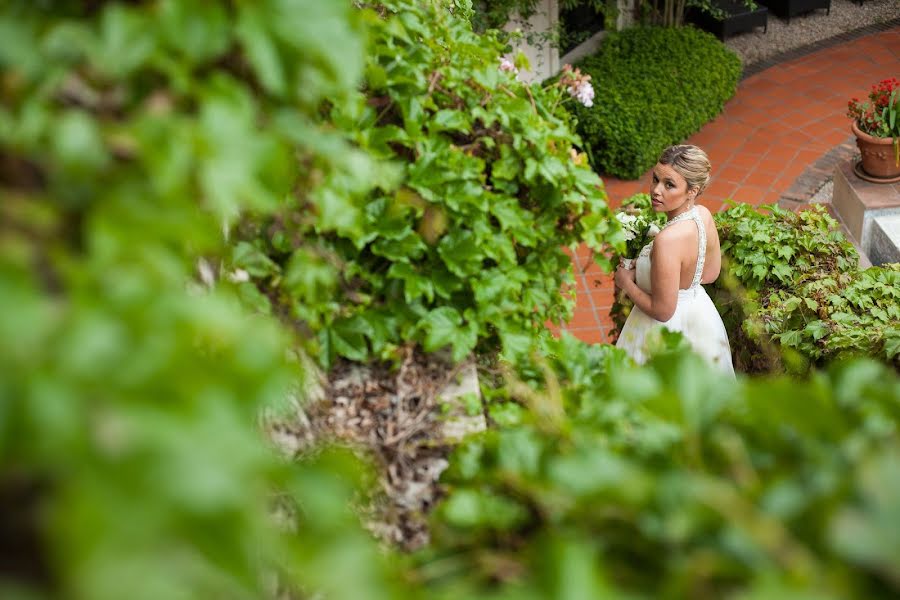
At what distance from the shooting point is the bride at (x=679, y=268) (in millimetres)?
3496

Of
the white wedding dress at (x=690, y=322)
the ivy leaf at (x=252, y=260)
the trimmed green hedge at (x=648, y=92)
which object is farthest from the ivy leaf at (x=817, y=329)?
the trimmed green hedge at (x=648, y=92)

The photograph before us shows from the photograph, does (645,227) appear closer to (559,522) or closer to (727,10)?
(559,522)

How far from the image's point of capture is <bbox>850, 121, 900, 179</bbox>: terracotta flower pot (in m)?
5.81

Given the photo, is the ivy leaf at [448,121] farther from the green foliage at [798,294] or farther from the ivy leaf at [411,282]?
the green foliage at [798,294]

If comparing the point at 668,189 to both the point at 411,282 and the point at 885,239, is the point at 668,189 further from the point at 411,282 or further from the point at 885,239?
the point at 885,239

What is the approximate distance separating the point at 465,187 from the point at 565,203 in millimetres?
322

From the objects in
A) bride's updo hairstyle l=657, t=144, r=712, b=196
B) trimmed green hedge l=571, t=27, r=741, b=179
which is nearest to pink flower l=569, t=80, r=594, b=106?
bride's updo hairstyle l=657, t=144, r=712, b=196

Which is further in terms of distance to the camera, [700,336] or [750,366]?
[750,366]

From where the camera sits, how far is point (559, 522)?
1.11 meters

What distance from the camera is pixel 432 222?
2.15m

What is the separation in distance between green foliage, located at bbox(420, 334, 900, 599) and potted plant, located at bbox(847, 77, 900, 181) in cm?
541

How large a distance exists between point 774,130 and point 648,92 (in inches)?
56.6

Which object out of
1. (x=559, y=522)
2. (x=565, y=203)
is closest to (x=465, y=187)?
(x=565, y=203)

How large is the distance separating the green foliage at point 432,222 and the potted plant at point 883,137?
178 inches
